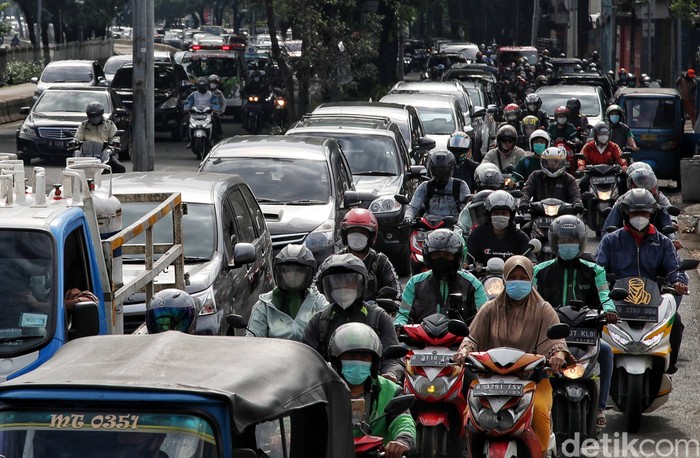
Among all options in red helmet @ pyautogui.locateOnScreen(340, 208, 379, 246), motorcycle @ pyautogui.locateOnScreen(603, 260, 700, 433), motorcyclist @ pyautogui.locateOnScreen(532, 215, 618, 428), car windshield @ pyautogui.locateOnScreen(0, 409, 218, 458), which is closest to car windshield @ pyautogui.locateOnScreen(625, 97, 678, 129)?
motorcycle @ pyautogui.locateOnScreen(603, 260, 700, 433)

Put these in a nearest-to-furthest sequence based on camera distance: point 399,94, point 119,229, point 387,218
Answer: point 119,229 → point 387,218 → point 399,94

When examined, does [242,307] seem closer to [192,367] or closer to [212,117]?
[192,367]

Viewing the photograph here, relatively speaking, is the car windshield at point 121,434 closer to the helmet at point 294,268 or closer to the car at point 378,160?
the helmet at point 294,268

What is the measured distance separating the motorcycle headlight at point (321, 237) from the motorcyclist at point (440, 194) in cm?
79

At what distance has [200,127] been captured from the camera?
95.5 ft

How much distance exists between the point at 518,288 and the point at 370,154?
33.1 feet

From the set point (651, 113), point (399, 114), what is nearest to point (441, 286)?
point (399, 114)

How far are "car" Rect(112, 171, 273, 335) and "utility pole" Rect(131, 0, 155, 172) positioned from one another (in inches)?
386

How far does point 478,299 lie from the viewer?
30.8 ft

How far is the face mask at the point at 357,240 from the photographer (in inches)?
410

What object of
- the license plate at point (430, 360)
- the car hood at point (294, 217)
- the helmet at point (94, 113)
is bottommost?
the license plate at point (430, 360)

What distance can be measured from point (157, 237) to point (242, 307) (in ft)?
2.77

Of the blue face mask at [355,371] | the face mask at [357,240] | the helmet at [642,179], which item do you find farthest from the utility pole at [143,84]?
the blue face mask at [355,371]

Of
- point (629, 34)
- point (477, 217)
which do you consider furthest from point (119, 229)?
point (629, 34)
